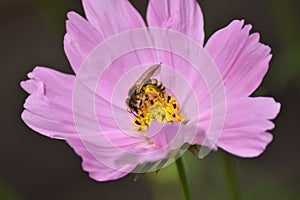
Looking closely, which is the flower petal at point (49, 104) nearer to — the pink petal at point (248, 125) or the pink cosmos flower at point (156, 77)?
the pink cosmos flower at point (156, 77)

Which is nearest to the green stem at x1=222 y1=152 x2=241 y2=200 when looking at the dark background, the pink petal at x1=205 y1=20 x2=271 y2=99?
the pink petal at x1=205 y1=20 x2=271 y2=99

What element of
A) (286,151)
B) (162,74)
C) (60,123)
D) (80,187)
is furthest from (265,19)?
(60,123)

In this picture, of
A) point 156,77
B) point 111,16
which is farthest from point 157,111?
point 111,16

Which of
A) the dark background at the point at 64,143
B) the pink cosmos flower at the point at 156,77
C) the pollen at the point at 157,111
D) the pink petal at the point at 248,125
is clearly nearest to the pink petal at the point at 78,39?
the pink cosmos flower at the point at 156,77

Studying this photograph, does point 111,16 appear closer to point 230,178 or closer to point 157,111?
point 157,111

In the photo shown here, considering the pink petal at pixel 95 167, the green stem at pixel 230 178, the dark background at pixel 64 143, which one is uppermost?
the pink petal at pixel 95 167

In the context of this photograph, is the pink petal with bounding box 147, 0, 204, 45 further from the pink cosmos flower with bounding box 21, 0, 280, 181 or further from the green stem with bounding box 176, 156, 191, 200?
the green stem with bounding box 176, 156, 191, 200
